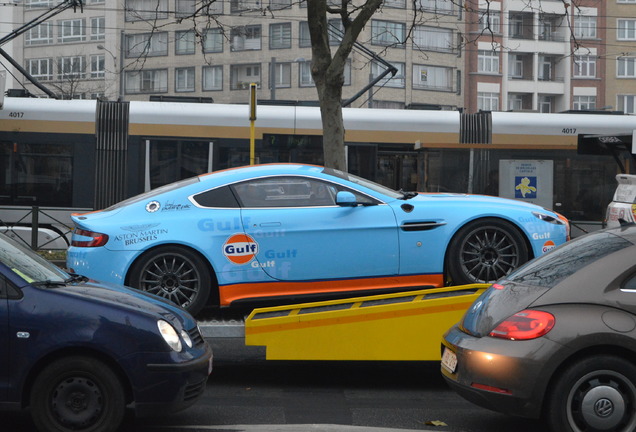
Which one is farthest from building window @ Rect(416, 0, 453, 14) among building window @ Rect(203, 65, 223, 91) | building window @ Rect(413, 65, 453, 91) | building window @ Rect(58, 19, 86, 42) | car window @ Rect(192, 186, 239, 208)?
building window @ Rect(58, 19, 86, 42)

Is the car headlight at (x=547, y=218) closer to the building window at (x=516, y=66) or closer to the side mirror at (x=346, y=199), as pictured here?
the side mirror at (x=346, y=199)

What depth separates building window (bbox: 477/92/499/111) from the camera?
67812mm

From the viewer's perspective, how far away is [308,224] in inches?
324

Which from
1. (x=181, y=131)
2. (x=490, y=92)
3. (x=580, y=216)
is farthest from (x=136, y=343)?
(x=490, y=92)

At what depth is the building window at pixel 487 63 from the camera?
6769cm

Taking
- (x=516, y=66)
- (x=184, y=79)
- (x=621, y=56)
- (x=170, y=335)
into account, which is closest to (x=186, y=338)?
(x=170, y=335)

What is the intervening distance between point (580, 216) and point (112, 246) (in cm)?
1441

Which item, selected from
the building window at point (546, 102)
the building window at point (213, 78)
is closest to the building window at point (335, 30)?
the building window at point (213, 78)

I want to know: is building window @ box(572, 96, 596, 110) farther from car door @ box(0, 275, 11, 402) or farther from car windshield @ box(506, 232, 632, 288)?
car door @ box(0, 275, 11, 402)

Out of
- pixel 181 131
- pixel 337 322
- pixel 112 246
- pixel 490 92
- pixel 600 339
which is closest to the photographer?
pixel 600 339

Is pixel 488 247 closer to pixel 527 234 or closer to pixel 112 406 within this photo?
pixel 527 234

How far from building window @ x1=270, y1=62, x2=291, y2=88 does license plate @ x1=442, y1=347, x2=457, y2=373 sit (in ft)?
192

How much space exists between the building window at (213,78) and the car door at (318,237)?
58616 millimetres

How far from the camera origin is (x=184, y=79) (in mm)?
67000
